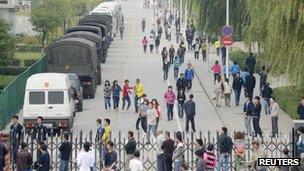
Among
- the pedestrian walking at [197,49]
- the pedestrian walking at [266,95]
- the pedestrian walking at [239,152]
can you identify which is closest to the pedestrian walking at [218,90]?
the pedestrian walking at [266,95]

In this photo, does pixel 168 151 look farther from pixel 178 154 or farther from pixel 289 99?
pixel 289 99

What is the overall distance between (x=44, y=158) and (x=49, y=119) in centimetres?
978

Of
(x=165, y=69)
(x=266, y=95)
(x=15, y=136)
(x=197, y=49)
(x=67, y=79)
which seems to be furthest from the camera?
(x=197, y=49)

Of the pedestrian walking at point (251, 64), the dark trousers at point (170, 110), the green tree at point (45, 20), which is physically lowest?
the dark trousers at point (170, 110)

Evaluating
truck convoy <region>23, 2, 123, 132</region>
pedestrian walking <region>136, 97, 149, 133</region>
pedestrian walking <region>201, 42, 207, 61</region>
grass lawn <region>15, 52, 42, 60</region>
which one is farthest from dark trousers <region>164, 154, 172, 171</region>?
grass lawn <region>15, 52, 42, 60</region>

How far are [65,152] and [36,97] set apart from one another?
29.9 ft

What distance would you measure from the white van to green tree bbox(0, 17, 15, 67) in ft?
49.2

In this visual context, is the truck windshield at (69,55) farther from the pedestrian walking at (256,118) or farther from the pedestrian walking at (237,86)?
the pedestrian walking at (256,118)

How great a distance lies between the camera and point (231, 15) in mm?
57156

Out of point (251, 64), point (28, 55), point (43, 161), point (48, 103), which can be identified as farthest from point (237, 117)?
point (28, 55)

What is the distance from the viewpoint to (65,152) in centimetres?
2855

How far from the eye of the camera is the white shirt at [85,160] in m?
27.0

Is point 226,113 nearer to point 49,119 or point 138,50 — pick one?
point 49,119

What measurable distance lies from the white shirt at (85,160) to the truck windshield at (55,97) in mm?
10551
